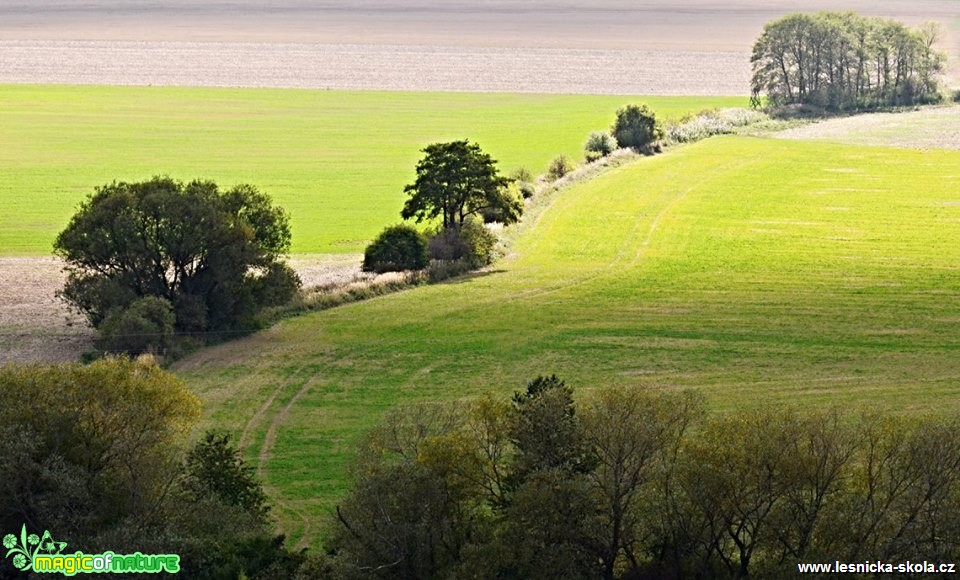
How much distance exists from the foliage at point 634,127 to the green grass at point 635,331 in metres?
26.1

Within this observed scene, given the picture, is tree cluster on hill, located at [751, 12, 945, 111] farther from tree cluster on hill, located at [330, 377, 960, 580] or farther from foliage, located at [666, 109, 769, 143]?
tree cluster on hill, located at [330, 377, 960, 580]

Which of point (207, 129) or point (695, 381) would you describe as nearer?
point (695, 381)

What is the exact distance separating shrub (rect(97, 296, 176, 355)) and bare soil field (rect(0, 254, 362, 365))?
4.83 feet

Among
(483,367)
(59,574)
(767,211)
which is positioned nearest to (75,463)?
(59,574)

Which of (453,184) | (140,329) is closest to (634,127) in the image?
(453,184)

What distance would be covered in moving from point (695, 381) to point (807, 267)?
24.5 meters

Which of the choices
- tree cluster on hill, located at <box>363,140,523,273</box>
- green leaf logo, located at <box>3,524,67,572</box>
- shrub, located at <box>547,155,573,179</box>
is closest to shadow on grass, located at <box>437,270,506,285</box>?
tree cluster on hill, located at <box>363,140,523,273</box>

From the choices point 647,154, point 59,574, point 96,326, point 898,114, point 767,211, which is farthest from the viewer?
point 898,114

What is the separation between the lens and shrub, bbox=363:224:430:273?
7638 centimetres

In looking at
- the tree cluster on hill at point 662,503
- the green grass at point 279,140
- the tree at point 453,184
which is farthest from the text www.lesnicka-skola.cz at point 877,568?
the green grass at point 279,140

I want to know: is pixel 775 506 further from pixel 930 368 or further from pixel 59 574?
pixel 930 368

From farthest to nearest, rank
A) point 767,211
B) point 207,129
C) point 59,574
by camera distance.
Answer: point 207,129
point 767,211
point 59,574

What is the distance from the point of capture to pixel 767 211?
3853 inches

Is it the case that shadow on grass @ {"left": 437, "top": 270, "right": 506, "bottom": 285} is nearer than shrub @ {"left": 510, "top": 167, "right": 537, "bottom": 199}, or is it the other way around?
shadow on grass @ {"left": 437, "top": 270, "right": 506, "bottom": 285}
